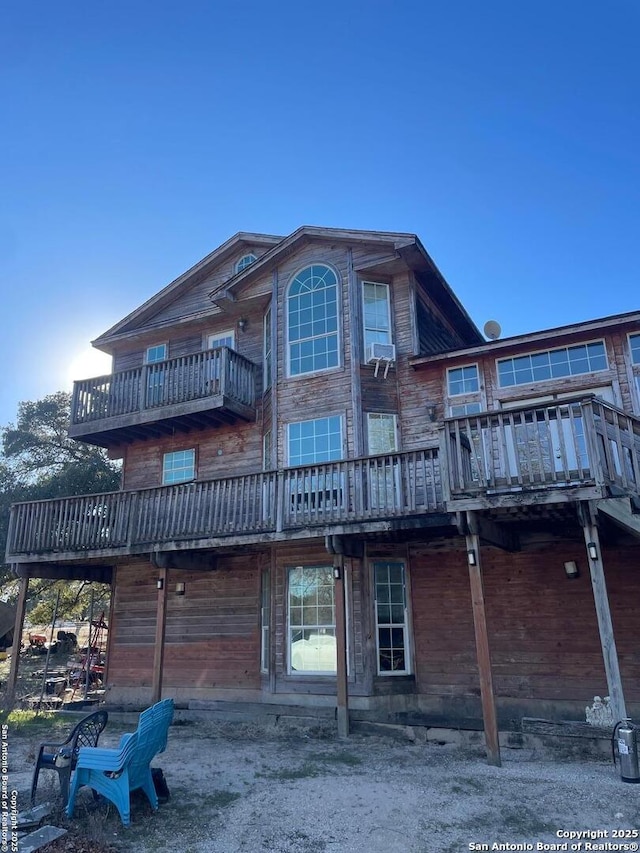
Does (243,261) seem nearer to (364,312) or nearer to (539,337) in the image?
(364,312)

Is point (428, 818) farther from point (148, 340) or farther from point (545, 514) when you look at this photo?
point (148, 340)

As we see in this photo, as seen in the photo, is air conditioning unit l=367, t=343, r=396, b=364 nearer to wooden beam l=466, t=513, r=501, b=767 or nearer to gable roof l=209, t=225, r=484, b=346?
gable roof l=209, t=225, r=484, b=346

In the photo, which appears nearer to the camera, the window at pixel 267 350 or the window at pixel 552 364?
the window at pixel 552 364

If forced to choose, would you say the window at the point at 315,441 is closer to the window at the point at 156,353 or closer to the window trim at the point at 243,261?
the window at the point at 156,353

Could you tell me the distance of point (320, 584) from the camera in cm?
1298

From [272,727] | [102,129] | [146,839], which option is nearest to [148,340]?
[102,129]

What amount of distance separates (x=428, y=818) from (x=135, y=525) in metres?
8.91

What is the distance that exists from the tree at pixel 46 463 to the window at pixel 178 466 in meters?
9.12

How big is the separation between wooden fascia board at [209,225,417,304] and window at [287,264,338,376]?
2.47 feet

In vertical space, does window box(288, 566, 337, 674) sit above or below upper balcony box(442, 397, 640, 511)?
below

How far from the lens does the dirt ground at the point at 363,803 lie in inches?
226

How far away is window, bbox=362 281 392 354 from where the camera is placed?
14.4m

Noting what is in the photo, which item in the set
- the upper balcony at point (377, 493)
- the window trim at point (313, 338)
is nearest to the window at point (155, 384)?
the upper balcony at point (377, 493)

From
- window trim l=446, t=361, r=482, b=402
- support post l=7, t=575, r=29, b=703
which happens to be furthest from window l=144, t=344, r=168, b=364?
window trim l=446, t=361, r=482, b=402
